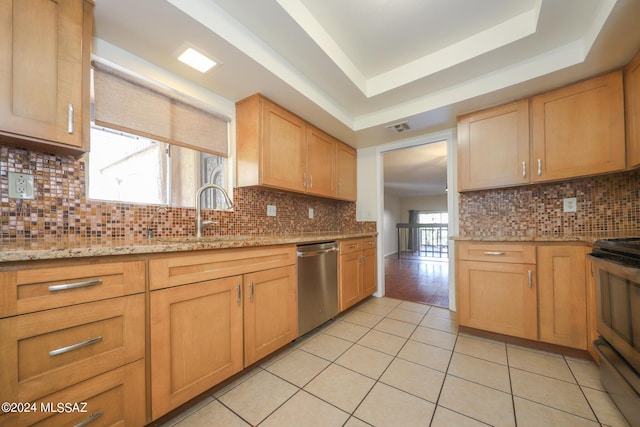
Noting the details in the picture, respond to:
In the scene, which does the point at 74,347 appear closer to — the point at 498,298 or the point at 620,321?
the point at 620,321

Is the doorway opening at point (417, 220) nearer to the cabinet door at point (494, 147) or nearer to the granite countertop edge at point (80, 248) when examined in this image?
the cabinet door at point (494, 147)

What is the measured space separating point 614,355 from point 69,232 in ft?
9.91

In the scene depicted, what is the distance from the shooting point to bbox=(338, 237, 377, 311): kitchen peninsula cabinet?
2449mm

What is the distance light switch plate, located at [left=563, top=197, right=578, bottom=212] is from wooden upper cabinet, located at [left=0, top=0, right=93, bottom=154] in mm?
3580

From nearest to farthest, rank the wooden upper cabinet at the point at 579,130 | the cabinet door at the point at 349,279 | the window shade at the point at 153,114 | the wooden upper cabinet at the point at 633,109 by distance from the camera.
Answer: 1. the window shade at the point at 153,114
2. the wooden upper cabinet at the point at 633,109
3. the wooden upper cabinet at the point at 579,130
4. the cabinet door at the point at 349,279

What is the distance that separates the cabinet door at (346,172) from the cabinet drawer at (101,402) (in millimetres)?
2473

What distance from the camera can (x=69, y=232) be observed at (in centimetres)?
131

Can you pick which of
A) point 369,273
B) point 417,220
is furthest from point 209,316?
point 417,220

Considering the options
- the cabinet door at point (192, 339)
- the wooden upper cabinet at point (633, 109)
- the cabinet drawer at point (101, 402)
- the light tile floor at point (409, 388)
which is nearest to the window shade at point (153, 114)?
the cabinet door at point (192, 339)

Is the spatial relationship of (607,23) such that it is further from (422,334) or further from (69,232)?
(69,232)

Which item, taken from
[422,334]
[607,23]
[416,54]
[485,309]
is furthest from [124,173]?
[607,23]

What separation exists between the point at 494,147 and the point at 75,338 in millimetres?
3093

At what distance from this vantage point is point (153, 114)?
1.70 meters

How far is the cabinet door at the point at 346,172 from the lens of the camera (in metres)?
3.12
